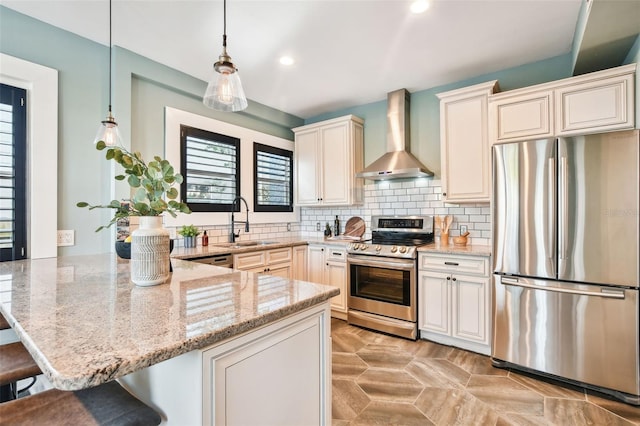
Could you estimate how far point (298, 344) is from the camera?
117cm

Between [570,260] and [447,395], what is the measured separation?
1.29 meters

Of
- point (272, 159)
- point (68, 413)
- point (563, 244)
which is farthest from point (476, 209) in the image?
point (68, 413)

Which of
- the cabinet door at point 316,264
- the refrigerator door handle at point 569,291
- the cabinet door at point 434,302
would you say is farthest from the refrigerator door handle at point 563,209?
the cabinet door at point 316,264

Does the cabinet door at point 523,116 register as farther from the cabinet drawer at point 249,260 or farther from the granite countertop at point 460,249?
the cabinet drawer at point 249,260

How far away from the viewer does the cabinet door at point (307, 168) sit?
4.19 meters

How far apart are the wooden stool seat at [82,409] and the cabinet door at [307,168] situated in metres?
3.35

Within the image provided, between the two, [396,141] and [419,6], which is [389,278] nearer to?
[396,141]

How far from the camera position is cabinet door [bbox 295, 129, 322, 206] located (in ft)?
13.8

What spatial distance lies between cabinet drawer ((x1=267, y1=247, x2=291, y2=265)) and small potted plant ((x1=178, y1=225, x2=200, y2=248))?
2.54 feet

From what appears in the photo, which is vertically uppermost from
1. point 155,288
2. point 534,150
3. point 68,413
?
point 534,150

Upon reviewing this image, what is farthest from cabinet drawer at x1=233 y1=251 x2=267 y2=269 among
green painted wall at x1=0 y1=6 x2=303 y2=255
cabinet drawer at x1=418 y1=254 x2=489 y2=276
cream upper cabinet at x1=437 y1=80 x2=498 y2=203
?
cream upper cabinet at x1=437 y1=80 x2=498 y2=203

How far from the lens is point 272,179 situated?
431 cm

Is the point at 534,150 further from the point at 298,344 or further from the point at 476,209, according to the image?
the point at 298,344

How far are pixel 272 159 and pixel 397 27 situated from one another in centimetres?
241
